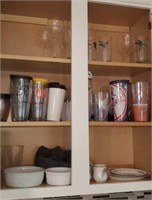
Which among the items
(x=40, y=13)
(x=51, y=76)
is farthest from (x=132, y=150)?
(x=40, y=13)

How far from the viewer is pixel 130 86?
3.88ft

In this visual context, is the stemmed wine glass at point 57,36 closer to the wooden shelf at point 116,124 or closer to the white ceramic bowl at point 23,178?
the wooden shelf at point 116,124

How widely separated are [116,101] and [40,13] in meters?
0.56

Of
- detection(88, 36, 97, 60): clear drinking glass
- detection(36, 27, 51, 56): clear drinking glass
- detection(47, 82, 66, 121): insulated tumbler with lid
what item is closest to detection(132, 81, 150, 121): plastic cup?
detection(88, 36, 97, 60): clear drinking glass

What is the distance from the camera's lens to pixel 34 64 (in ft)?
3.63

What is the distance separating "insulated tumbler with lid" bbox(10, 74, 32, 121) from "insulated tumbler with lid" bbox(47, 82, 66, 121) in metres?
0.09

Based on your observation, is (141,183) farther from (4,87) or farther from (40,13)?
(40,13)

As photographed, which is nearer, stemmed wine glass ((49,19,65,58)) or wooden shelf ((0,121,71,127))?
wooden shelf ((0,121,71,127))

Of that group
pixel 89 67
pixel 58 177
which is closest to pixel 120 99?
pixel 89 67

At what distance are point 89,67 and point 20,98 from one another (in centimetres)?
33

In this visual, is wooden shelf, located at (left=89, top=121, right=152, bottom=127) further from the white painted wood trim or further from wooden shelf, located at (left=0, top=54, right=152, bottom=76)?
wooden shelf, located at (left=0, top=54, right=152, bottom=76)

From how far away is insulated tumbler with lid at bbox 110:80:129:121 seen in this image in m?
1.14

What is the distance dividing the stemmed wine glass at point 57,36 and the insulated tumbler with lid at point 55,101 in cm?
18

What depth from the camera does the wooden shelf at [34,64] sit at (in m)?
1.03
